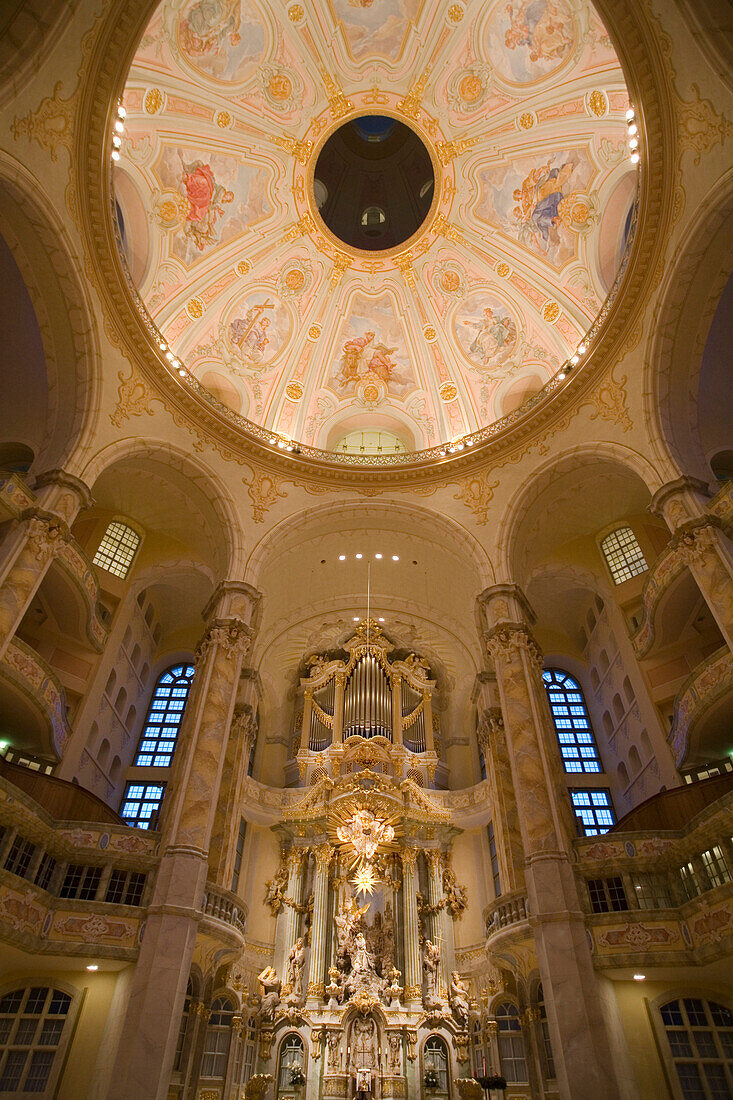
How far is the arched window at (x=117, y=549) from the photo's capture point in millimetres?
24297

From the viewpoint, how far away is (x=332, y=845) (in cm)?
2517

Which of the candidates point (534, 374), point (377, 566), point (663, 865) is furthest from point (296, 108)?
point (663, 865)

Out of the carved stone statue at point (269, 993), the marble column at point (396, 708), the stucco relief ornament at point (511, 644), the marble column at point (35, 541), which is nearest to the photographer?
the marble column at point (35, 541)

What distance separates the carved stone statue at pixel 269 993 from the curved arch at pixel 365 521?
1265 centimetres

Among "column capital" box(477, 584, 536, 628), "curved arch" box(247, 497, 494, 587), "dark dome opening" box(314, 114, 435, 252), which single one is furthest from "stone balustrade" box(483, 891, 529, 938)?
"dark dome opening" box(314, 114, 435, 252)

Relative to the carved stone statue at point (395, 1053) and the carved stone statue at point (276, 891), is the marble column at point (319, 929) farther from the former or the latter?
the carved stone statue at point (395, 1053)

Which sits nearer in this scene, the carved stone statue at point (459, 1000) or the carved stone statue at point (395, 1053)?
the carved stone statue at point (395, 1053)

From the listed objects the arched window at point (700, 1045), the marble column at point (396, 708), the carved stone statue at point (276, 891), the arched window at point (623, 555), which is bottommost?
the arched window at point (700, 1045)

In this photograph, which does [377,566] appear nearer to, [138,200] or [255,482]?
[255,482]

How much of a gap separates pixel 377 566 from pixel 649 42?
18584 mm

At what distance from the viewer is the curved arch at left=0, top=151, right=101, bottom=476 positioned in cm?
1636

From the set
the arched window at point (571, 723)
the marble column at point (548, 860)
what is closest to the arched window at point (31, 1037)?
the marble column at point (548, 860)

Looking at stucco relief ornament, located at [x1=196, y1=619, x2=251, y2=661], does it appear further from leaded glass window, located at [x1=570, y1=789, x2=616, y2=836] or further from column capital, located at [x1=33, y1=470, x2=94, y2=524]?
leaded glass window, located at [x1=570, y1=789, x2=616, y2=836]

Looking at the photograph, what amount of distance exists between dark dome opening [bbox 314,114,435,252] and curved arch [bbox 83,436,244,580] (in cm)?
1186
